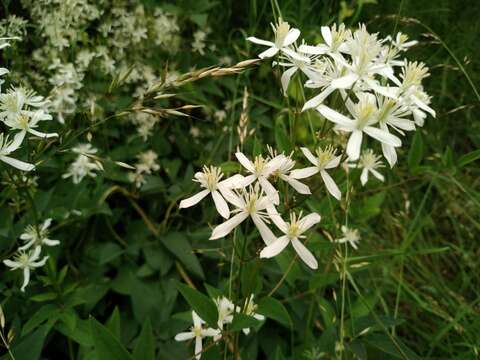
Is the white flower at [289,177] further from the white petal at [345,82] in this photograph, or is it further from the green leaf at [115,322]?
the green leaf at [115,322]

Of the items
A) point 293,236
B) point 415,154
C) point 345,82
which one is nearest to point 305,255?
point 293,236

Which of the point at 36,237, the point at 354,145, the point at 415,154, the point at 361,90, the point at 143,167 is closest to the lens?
the point at 354,145

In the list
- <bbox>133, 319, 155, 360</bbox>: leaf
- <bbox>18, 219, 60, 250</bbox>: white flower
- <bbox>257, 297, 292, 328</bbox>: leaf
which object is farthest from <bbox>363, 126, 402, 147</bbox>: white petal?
<bbox>18, 219, 60, 250</bbox>: white flower

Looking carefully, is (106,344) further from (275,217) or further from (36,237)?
(36,237)

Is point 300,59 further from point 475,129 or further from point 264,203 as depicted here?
Answer: point 475,129

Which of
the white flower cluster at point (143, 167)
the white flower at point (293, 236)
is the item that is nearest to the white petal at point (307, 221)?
the white flower at point (293, 236)

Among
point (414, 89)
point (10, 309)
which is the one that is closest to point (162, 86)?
point (414, 89)
